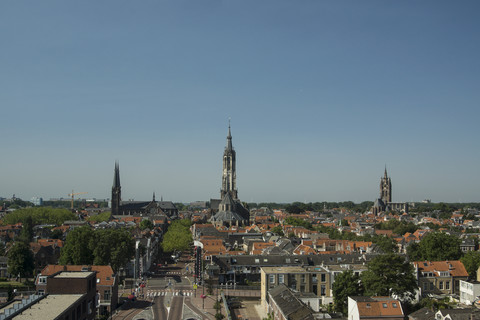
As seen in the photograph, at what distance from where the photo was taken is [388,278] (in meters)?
47.1

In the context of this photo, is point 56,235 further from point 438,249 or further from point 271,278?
point 438,249

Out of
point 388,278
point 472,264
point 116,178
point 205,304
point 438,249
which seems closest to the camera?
point 388,278

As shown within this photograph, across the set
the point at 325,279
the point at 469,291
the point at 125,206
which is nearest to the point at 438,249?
the point at 469,291

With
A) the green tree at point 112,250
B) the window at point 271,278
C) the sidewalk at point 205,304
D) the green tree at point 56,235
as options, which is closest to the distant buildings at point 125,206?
the green tree at point 56,235

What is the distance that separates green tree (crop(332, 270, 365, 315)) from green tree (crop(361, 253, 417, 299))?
1.40m

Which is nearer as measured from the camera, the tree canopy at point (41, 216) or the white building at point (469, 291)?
the white building at point (469, 291)

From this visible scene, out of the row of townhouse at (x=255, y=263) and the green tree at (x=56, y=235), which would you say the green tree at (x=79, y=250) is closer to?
the row of townhouse at (x=255, y=263)

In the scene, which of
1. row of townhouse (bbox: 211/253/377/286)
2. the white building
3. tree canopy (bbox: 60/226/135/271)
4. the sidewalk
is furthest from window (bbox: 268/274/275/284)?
tree canopy (bbox: 60/226/135/271)

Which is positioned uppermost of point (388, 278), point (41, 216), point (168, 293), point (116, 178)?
point (116, 178)

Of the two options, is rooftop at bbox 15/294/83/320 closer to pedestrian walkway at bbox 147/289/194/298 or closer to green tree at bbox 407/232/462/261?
pedestrian walkway at bbox 147/289/194/298

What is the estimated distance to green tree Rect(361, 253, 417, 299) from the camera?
46.8 m

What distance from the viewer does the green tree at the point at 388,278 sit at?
153 feet

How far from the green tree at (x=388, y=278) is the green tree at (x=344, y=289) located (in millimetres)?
1399

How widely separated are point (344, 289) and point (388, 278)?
4.58 m
